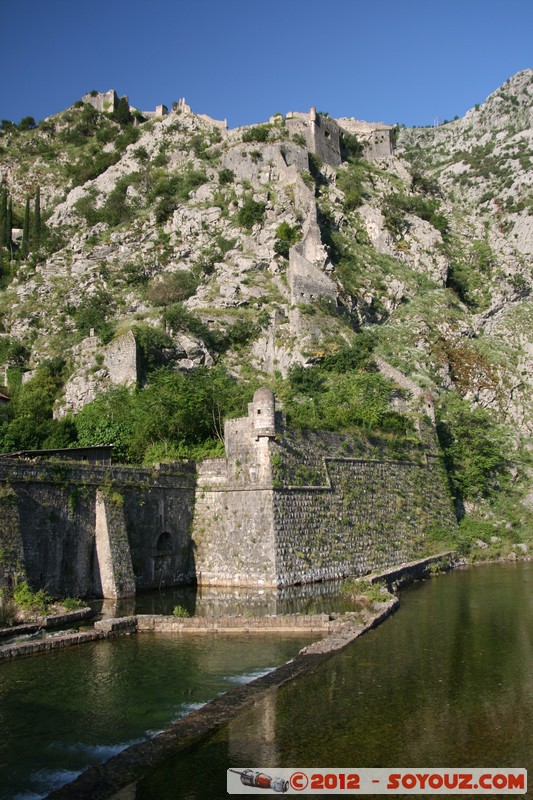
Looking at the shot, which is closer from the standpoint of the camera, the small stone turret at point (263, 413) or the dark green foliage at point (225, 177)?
the small stone turret at point (263, 413)

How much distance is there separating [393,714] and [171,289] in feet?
152

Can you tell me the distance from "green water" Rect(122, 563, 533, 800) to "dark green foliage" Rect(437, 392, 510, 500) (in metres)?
21.8

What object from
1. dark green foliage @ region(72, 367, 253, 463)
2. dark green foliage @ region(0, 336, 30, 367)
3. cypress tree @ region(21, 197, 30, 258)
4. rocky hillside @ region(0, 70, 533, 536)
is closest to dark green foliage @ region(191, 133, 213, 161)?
rocky hillside @ region(0, 70, 533, 536)

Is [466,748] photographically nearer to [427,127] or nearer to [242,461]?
[242,461]

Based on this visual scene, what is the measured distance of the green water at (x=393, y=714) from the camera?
10727 mm

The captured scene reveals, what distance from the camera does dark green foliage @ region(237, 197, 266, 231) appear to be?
6106cm

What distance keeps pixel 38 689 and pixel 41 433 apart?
28401mm

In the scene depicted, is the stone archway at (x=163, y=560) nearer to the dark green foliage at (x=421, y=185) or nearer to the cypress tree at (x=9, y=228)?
the cypress tree at (x=9, y=228)

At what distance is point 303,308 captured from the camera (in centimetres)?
5122

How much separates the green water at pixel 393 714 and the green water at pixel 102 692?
149 cm

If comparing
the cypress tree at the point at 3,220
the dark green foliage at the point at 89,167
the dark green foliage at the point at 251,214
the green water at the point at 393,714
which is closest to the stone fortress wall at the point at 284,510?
the green water at the point at 393,714

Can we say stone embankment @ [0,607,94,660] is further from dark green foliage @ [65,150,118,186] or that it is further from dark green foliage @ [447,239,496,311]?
dark green foliage @ [65,150,118,186]

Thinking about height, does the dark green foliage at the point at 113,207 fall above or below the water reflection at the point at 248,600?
above

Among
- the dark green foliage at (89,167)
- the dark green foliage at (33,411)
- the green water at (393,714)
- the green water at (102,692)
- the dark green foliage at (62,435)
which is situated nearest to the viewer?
the green water at (393,714)
